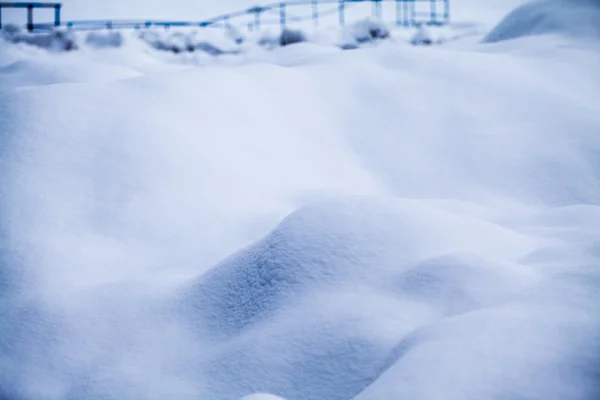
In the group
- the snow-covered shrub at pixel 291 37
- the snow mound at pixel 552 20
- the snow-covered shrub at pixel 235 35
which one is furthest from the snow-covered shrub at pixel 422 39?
the snow mound at pixel 552 20

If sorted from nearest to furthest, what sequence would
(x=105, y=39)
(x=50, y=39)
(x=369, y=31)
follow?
(x=105, y=39), (x=50, y=39), (x=369, y=31)

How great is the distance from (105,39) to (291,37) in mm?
2241

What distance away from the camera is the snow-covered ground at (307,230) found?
1248mm

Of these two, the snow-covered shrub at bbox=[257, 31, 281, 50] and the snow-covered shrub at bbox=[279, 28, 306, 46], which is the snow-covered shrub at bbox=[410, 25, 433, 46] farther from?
the snow-covered shrub at bbox=[257, 31, 281, 50]

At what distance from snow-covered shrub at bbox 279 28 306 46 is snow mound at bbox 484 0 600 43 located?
2.56 m

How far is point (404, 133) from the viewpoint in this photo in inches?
118

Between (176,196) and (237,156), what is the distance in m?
0.45

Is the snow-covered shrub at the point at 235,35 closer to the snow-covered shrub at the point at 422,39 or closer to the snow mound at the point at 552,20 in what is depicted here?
the snow-covered shrub at the point at 422,39

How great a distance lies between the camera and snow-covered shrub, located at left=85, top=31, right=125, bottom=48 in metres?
6.63

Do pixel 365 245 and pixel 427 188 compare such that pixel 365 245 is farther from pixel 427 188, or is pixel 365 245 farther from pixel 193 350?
pixel 427 188

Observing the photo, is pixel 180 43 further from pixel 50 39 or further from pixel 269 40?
pixel 50 39

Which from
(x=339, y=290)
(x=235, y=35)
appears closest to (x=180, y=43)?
(x=235, y=35)

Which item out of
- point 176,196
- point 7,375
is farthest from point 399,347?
point 176,196

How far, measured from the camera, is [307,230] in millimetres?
1612
